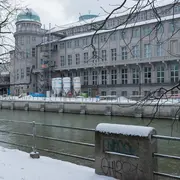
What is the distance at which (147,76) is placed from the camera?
166ft

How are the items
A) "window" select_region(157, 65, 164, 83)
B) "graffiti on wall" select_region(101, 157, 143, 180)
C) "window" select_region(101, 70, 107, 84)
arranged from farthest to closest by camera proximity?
"window" select_region(101, 70, 107, 84) → "window" select_region(157, 65, 164, 83) → "graffiti on wall" select_region(101, 157, 143, 180)

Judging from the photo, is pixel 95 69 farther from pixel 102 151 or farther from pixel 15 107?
pixel 102 151

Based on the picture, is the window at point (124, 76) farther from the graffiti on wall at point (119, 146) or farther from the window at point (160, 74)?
the graffiti on wall at point (119, 146)

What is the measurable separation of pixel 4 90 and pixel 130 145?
295ft

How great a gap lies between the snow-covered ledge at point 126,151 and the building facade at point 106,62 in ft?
110

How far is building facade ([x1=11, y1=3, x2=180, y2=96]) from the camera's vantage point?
4716 centimetres

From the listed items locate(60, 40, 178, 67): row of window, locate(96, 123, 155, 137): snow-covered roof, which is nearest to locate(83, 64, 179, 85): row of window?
locate(60, 40, 178, 67): row of window

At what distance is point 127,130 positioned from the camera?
5633mm

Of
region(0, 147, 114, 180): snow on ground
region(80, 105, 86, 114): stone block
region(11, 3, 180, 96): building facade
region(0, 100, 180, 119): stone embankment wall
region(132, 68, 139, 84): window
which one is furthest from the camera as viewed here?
region(132, 68, 139, 84): window

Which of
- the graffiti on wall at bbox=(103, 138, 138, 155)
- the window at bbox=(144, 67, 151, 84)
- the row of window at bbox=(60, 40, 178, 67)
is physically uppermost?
the row of window at bbox=(60, 40, 178, 67)

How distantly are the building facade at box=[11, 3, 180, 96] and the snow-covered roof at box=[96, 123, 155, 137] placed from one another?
33593 mm

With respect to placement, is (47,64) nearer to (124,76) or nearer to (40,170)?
(124,76)

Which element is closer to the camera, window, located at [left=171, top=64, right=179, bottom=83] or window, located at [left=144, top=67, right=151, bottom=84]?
window, located at [left=171, top=64, right=179, bottom=83]

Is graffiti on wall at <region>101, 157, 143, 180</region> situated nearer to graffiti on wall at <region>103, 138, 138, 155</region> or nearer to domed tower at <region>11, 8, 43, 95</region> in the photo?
graffiti on wall at <region>103, 138, 138, 155</region>
